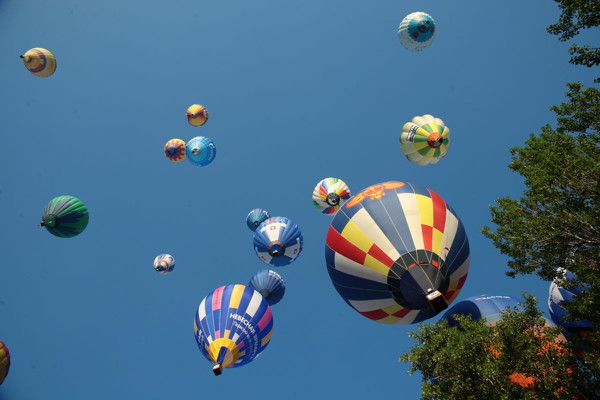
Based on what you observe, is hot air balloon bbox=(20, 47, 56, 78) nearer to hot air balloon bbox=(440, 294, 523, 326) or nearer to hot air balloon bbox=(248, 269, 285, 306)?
hot air balloon bbox=(248, 269, 285, 306)

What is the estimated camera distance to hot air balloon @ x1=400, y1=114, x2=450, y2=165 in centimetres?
1561

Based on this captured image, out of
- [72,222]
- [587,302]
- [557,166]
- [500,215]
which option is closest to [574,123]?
[557,166]

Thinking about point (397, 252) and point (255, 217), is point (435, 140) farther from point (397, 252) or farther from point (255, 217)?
point (255, 217)

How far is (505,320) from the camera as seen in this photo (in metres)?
7.95

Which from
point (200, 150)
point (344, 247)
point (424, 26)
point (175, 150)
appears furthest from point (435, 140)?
point (175, 150)

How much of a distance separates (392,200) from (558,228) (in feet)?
14.5

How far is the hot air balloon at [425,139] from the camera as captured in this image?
15.6 m

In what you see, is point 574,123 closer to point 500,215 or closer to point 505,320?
point 500,215

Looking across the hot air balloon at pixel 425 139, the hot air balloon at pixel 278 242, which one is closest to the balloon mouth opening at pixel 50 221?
the hot air balloon at pixel 278 242

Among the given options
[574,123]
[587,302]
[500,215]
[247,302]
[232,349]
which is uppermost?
[574,123]

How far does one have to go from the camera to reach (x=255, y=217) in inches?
759

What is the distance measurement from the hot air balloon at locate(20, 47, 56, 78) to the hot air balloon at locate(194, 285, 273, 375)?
15.1 m

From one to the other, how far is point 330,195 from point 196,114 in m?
9.27

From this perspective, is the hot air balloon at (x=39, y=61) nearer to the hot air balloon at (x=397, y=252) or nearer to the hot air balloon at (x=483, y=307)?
the hot air balloon at (x=397, y=252)
